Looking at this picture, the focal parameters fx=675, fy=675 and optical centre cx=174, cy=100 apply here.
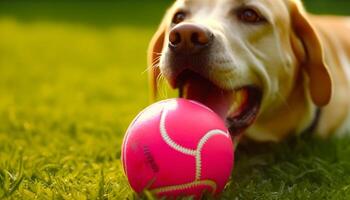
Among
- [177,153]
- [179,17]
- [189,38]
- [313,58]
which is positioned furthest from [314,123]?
[177,153]

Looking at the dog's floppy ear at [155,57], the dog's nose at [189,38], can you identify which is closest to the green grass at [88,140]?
the dog's floppy ear at [155,57]

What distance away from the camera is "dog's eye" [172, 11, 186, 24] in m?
4.14

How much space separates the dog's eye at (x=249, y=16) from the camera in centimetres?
400

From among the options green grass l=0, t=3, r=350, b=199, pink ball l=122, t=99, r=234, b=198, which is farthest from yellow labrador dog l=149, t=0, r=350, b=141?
pink ball l=122, t=99, r=234, b=198

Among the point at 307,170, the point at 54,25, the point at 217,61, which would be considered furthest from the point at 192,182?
the point at 54,25

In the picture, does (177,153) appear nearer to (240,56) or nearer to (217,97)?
→ (217,97)

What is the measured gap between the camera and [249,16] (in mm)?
4004

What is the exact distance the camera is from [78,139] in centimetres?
463

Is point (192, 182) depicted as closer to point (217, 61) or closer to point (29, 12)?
point (217, 61)

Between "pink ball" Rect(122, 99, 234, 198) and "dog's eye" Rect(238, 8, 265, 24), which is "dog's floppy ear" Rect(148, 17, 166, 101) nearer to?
"dog's eye" Rect(238, 8, 265, 24)

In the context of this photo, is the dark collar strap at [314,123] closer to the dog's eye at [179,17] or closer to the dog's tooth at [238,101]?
the dog's tooth at [238,101]

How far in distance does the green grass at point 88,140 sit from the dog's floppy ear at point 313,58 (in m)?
0.32

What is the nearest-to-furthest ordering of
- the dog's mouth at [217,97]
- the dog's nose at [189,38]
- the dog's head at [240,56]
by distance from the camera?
1. the dog's nose at [189,38]
2. the dog's head at [240,56]
3. the dog's mouth at [217,97]

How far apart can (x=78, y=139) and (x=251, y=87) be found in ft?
4.48
